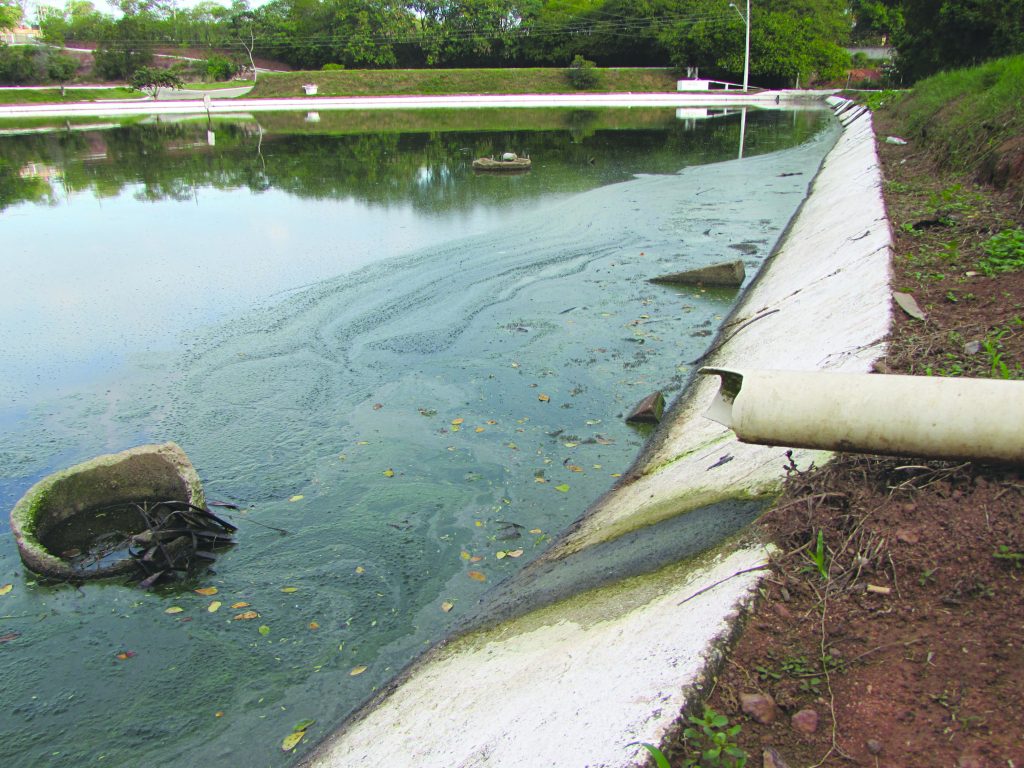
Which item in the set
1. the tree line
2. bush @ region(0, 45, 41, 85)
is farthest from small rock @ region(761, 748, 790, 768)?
bush @ region(0, 45, 41, 85)

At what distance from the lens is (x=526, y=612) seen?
4438 millimetres

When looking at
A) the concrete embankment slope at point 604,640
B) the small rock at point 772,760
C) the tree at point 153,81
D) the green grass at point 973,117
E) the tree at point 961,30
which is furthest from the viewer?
the tree at point 153,81

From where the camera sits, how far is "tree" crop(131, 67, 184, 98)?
6521 cm

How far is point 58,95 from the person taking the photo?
61.5 metres

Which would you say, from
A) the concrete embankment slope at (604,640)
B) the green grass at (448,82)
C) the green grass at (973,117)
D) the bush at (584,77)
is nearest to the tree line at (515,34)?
the green grass at (448,82)

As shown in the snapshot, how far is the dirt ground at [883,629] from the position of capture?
2.69m

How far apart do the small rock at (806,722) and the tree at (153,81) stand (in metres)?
73.7

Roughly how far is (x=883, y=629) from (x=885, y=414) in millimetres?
989

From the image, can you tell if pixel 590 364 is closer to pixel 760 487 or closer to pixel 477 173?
pixel 760 487

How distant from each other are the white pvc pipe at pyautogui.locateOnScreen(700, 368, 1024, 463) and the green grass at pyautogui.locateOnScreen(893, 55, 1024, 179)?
10.1 m

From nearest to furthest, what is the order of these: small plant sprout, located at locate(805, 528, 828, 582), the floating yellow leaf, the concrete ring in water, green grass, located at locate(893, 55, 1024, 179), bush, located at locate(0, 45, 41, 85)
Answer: small plant sprout, located at locate(805, 528, 828, 582) → the floating yellow leaf → the concrete ring in water → green grass, located at locate(893, 55, 1024, 179) → bush, located at locate(0, 45, 41, 85)

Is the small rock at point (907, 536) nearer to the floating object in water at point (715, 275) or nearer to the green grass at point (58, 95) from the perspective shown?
the floating object in water at point (715, 275)

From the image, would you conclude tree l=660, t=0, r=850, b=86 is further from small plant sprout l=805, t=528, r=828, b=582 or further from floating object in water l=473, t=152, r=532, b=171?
small plant sprout l=805, t=528, r=828, b=582

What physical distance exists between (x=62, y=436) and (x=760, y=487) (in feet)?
22.1
